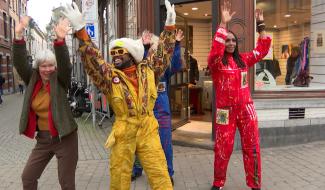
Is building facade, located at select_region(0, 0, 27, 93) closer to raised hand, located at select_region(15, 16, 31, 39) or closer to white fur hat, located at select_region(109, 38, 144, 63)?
raised hand, located at select_region(15, 16, 31, 39)

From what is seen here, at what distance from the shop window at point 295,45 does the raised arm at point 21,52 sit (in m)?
4.68

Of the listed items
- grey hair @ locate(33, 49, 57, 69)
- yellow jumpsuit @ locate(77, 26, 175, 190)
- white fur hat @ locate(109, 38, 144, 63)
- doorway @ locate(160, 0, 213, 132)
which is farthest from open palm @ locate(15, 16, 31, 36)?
doorway @ locate(160, 0, 213, 132)

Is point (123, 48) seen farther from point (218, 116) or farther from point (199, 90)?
point (199, 90)

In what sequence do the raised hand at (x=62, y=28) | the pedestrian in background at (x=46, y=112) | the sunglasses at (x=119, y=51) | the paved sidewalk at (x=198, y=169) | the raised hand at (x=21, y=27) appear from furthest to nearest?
the paved sidewalk at (x=198, y=169)
the pedestrian in background at (x=46, y=112)
the raised hand at (x=21, y=27)
the sunglasses at (x=119, y=51)
the raised hand at (x=62, y=28)

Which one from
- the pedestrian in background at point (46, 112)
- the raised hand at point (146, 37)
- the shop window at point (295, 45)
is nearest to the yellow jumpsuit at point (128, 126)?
the pedestrian in background at point (46, 112)

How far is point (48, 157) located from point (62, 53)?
102 cm

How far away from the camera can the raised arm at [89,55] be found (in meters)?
3.18

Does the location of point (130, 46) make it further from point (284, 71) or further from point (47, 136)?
point (284, 71)

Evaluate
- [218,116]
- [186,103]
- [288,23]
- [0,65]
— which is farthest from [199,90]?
[0,65]

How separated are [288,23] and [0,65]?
28.5 metres

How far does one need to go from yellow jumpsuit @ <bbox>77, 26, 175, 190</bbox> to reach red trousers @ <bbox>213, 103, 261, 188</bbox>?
127 cm

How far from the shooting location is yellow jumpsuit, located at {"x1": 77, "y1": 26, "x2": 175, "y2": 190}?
3.35 metres

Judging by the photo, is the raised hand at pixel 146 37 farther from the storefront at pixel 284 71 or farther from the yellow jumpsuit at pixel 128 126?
the storefront at pixel 284 71

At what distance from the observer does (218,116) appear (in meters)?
4.63
